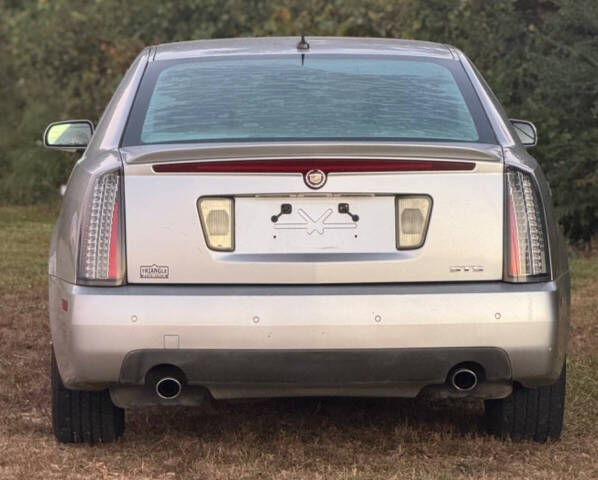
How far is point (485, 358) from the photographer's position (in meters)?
4.96

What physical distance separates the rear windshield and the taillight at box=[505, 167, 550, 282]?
0.27m

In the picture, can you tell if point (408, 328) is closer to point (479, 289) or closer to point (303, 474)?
point (479, 289)

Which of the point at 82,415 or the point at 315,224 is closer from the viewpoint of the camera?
the point at 315,224

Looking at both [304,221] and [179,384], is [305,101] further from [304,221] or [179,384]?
[179,384]

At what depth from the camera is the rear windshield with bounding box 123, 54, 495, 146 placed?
5.26 m

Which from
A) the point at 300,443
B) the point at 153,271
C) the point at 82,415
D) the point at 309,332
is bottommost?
the point at 300,443

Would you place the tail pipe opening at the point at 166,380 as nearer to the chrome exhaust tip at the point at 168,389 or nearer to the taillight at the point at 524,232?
the chrome exhaust tip at the point at 168,389

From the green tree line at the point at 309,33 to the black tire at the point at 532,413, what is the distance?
8.40m

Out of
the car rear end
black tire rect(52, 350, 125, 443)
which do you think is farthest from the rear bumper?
black tire rect(52, 350, 125, 443)

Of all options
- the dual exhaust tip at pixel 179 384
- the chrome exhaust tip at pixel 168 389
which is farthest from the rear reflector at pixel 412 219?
the chrome exhaust tip at pixel 168 389

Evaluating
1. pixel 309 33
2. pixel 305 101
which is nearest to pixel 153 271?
pixel 305 101

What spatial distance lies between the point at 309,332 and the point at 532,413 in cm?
111

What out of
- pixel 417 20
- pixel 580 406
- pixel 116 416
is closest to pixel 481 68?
pixel 417 20

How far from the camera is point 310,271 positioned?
16.1ft
